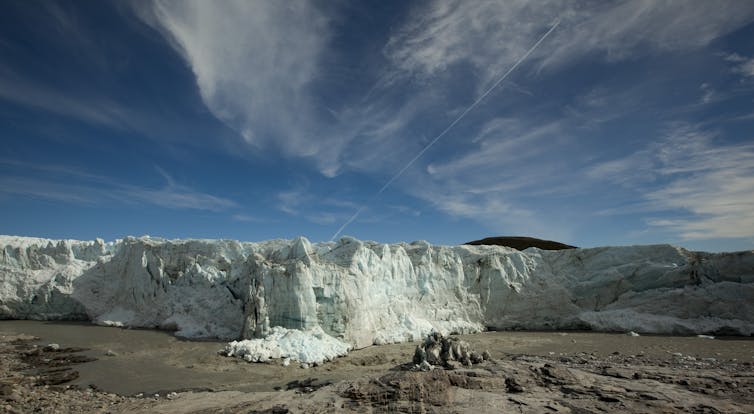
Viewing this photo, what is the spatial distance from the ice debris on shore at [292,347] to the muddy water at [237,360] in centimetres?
48

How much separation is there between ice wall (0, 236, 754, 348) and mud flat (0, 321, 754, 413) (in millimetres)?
1977

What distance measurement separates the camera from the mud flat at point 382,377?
23.1ft

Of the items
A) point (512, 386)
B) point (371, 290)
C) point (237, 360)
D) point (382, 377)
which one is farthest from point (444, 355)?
point (371, 290)

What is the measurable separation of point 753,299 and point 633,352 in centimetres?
992

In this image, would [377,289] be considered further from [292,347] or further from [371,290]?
[292,347]

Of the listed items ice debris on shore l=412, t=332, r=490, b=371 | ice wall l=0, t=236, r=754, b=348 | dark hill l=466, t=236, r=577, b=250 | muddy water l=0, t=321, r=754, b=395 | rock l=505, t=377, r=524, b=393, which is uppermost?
dark hill l=466, t=236, r=577, b=250

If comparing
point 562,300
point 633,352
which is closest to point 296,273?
point 633,352

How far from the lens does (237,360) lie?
47.3 ft

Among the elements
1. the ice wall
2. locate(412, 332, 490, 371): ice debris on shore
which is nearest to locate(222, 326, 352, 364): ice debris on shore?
the ice wall

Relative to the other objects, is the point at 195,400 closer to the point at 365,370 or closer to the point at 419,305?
the point at 365,370

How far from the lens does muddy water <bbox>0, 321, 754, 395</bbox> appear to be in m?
11.9

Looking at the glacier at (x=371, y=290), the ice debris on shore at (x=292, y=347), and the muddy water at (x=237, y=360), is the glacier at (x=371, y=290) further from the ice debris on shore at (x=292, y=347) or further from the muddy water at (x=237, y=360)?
the muddy water at (x=237, y=360)

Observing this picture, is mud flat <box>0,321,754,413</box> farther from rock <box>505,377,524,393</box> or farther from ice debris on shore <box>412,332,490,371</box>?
ice debris on shore <box>412,332,490,371</box>

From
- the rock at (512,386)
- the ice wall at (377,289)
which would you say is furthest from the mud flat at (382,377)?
the ice wall at (377,289)
